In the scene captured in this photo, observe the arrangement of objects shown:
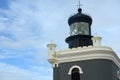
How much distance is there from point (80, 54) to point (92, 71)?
4.63 ft

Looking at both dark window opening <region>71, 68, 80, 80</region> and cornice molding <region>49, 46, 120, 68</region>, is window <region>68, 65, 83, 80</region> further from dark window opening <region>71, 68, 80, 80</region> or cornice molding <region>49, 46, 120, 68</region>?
cornice molding <region>49, 46, 120, 68</region>

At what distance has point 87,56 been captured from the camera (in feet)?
65.8

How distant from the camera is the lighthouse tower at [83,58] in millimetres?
19672

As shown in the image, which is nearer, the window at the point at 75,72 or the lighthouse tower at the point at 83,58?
the lighthouse tower at the point at 83,58

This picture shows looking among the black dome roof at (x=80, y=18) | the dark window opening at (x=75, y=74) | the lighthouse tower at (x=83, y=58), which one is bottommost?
the dark window opening at (x=75, y=74)

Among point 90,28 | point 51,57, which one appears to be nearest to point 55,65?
point 51,57

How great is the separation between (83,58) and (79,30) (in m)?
2.64

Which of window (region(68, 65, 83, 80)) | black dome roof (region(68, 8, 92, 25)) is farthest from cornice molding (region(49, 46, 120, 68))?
black dome roof (region(68, 8, 92, 25))

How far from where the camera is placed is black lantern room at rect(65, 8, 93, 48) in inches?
852

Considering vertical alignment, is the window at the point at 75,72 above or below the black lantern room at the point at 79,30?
below

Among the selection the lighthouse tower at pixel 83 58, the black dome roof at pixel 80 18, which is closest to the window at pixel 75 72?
the lighthouse tower at pixel 83 58

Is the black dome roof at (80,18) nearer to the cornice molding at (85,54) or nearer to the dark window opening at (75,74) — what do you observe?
the cornice molding at (85,54)

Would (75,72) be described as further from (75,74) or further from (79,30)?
(79,30)

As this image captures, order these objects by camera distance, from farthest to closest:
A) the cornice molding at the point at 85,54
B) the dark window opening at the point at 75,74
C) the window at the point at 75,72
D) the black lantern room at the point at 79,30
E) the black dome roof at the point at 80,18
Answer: the black dome roof at the point at 80,18 → the black lantern room at the point at 79,30 → the dark window opening at the point at 75,74 → the window at the point at 75,72 → the cornice molding at the point at 85,54
